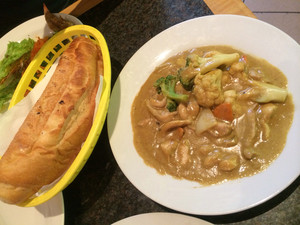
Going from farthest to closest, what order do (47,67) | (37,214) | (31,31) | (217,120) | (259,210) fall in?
(31,31) < (47,67) < (37,214) < (217,120) < (259,210)

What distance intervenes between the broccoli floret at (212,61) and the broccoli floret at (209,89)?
0.05 m

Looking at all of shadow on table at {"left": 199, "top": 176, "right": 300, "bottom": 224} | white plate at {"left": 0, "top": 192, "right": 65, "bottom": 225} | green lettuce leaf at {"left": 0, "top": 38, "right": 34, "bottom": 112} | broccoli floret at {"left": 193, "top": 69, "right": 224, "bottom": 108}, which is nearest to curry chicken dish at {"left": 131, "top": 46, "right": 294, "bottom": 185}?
broccoli floret at {"left": 193, "top": 69, "right": 224, "bottom": 108}

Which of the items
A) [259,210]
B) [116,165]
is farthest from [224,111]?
[116,165]

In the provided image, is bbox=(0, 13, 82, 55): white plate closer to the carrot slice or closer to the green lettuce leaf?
the green lettuce leaf

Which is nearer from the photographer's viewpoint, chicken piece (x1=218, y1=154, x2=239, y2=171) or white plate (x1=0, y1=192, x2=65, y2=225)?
chicken piece (x1=218, y1=154, x2=239, y2=171)

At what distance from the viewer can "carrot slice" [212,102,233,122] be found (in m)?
1.99

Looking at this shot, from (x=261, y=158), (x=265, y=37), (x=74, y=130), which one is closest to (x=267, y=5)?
(x=265, y=37)

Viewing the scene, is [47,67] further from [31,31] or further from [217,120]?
[217,120]

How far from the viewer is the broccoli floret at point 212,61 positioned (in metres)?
2.10

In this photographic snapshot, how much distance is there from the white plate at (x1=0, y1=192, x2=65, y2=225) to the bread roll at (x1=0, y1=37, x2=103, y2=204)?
0.23 meters

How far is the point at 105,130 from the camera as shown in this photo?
8.01 ft

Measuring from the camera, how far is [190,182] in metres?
1.94

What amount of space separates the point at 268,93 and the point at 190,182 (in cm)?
86

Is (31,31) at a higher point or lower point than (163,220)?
higher
